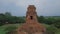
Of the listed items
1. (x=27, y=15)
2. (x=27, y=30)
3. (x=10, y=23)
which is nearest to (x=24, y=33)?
(x=27, y=30)

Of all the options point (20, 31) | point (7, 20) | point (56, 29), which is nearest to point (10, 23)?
point (7, 20)

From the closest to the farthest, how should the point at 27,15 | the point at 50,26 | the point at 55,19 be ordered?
the point at 27,15 → the point at 50,26 → the point at 55,19

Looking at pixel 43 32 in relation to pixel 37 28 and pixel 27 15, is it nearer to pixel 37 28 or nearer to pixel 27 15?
pixel 37 28

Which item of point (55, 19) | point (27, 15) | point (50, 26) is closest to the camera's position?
point (27, 15)

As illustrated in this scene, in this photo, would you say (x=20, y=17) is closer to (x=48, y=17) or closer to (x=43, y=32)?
(x=48, y=17)

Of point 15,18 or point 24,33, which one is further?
point 15,18

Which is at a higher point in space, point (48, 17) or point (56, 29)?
point (48, 17)

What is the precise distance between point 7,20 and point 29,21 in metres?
1.13

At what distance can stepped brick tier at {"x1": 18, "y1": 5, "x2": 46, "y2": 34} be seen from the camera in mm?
3720

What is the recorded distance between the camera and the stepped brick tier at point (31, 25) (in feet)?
12.2

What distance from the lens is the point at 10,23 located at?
470cm

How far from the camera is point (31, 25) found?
3.77m

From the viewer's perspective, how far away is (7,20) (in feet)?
15.4

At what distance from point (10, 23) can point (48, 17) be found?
1104 mm
